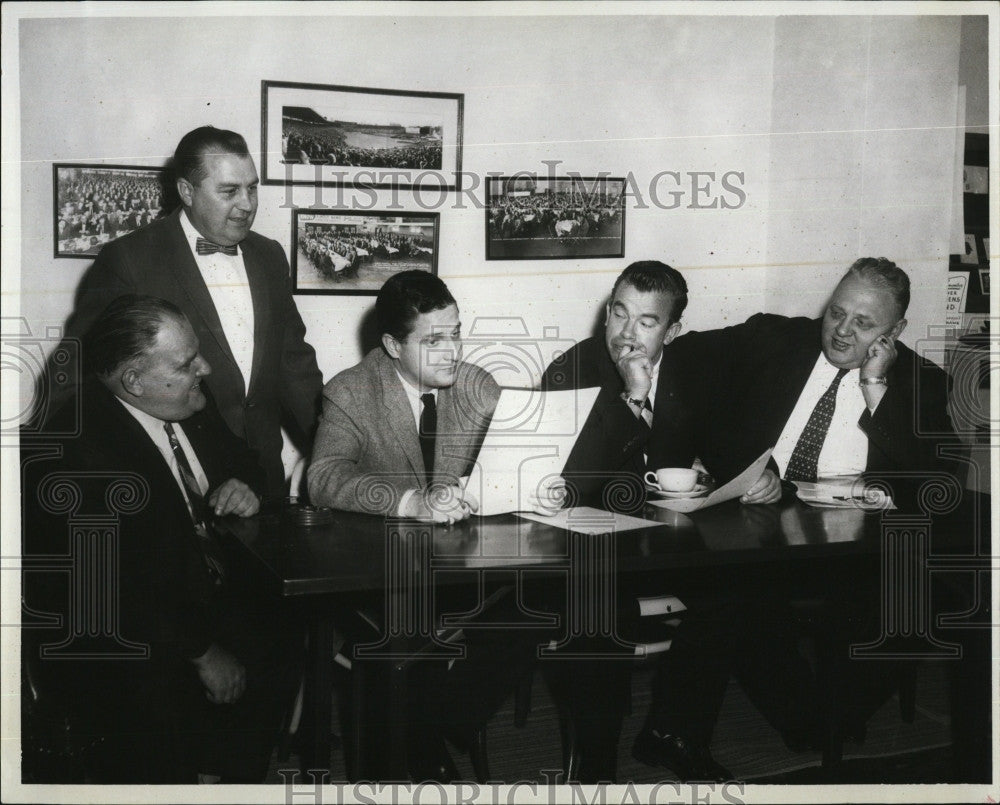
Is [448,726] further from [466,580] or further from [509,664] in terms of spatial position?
[466,580]

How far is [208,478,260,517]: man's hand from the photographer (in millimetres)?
2086

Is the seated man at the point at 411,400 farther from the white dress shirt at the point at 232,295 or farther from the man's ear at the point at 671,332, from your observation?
the man's ear at the point at 671,332

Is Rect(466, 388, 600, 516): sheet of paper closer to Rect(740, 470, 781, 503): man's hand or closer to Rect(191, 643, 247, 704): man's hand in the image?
Rect(740, 470, 781, 503): man's hand

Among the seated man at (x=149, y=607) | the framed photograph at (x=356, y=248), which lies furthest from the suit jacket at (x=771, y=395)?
the seated man at (x=149, y=607)

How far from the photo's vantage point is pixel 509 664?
217cm

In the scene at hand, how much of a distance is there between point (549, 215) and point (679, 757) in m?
1.51

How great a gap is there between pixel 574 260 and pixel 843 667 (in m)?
1.35

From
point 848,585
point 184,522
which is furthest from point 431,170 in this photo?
point 848,585

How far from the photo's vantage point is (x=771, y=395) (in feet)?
9.04

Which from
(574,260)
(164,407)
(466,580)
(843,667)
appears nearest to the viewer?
(466,580)

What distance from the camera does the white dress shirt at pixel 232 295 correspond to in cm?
245

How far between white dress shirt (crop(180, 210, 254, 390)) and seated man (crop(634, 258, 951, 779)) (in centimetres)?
124

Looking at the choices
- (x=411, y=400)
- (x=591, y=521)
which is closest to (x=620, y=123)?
(x=411, y=400)

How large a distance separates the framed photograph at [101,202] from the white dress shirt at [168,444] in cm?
49
